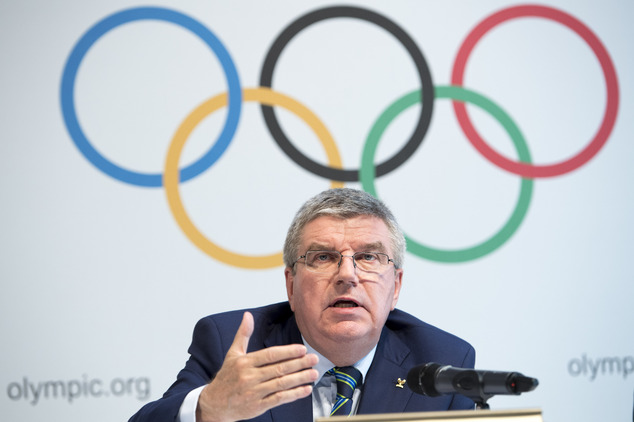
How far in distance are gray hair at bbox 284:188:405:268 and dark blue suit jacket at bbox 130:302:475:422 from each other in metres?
0.29

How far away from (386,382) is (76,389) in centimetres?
181

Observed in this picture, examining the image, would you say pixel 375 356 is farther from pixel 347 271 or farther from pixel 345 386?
pixel 347 271

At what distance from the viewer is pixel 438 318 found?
4270 millimetres

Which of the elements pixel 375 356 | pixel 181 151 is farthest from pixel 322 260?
pixel 181 151

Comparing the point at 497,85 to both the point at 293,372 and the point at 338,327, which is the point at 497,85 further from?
the point at 293,372

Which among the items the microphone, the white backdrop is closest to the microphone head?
the microphone

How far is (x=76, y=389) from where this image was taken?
3.86 m

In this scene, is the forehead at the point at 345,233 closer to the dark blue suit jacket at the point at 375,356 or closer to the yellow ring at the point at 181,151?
the dark blue suit jacket at the point at 375,356

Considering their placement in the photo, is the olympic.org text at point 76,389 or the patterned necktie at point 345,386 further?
the olympic.org text at point 76,389

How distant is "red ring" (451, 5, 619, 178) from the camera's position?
14.6ft

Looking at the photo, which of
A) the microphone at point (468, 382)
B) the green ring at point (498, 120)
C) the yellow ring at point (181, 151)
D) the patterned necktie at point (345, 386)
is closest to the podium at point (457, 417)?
the microphone at point (468, 382)

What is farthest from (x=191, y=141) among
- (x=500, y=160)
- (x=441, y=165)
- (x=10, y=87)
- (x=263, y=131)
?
(x=500, y=160)

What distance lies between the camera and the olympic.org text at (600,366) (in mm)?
4434

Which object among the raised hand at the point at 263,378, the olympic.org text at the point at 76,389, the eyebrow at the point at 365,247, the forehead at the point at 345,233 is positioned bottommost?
the olympic.org text at the point at 76,389
